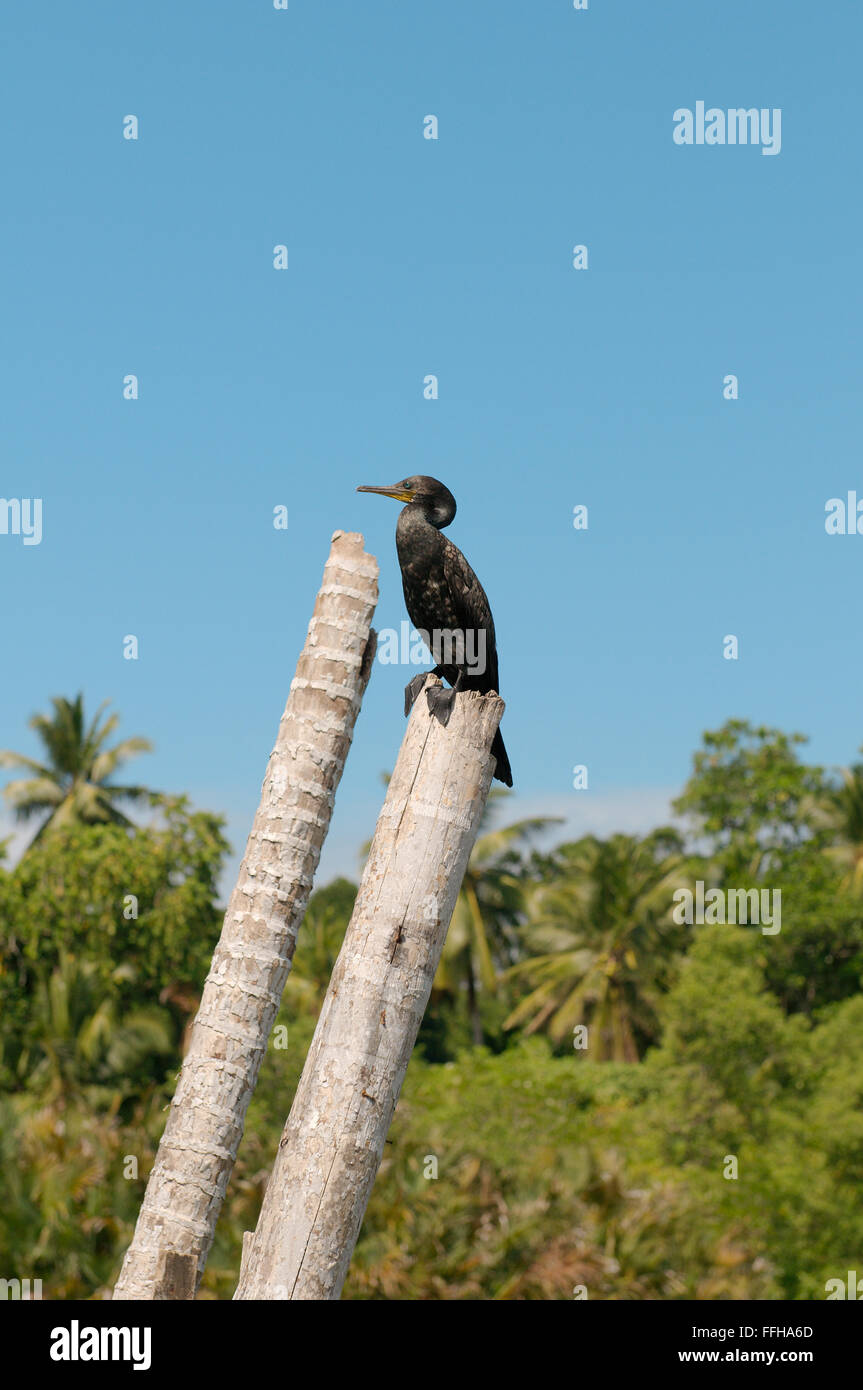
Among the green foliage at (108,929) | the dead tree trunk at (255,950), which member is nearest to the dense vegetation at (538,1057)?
the green foliage at (108,929)

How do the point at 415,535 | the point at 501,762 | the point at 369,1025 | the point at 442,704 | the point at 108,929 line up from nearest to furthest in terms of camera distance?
the point at 369,1025 < the point at 442,704 < the point at 501,762 < the point at 415,535 < the point at 108,929

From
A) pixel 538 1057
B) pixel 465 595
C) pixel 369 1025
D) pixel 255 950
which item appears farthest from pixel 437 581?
pixel 538 1057

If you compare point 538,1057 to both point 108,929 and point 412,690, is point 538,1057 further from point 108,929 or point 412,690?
point 412,690

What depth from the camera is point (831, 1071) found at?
33.6 m

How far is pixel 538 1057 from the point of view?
39.4 m

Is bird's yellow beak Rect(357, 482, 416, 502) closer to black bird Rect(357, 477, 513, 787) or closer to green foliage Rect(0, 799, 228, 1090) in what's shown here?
black bird Rect(357, 477, 513, 787)

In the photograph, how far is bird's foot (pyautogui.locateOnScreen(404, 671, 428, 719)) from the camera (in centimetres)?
513

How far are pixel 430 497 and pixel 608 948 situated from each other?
42109 mm

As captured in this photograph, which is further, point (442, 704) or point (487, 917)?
point (487, 917)

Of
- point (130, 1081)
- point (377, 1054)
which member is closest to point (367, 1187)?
point (377, 1054)

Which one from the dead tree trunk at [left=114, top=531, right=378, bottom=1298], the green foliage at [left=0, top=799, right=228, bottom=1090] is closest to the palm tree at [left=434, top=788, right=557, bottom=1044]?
the green foliage at [left=0, top=799, right=228, bottom=1090]

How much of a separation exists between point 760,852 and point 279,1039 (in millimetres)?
39711

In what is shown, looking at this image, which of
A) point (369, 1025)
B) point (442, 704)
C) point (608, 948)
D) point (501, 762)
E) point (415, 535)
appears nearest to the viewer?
point (369, 1025)
